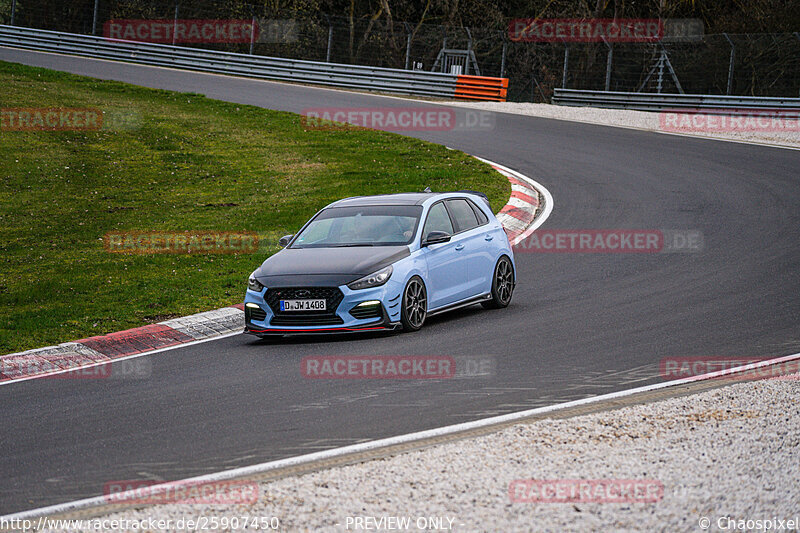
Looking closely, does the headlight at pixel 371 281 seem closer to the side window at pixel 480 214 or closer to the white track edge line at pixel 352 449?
the side window at pixel 480 214

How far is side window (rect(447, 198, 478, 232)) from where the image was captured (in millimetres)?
12881

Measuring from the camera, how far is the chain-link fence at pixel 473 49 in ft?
121

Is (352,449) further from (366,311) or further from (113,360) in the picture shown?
(113,360)

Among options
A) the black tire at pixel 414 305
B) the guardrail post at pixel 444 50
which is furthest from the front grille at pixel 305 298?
the guardrail post at pixel 444 50

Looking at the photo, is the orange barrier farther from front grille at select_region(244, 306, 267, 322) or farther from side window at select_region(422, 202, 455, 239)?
front grille at select_region(244, 306, 267, 322)

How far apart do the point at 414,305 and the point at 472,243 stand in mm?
1603

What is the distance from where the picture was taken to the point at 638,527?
5.20 m

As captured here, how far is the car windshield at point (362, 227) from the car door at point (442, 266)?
245 millimetres

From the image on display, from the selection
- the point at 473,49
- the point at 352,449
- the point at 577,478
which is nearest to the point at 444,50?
the point at 473,49

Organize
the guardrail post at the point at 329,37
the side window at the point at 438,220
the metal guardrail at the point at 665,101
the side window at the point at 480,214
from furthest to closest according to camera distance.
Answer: the guardrail post at the point at 329,37
the metal guardrail at the point at 665,101
the side window at the point at 480,214
the side window at the point at 438,220

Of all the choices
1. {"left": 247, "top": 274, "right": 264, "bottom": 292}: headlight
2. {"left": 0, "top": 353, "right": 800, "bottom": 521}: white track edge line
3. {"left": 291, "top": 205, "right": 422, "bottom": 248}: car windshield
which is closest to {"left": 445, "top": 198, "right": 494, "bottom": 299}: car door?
{"left": 291, "top": 205, "right": 422, "bottom": 248}: car windshield

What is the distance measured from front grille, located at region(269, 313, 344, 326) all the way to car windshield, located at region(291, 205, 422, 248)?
132 centimetres

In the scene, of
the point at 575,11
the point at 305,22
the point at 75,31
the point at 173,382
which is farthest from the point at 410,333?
the point at 575,11

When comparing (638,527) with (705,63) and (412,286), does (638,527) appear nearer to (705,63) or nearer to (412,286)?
(412,286)
